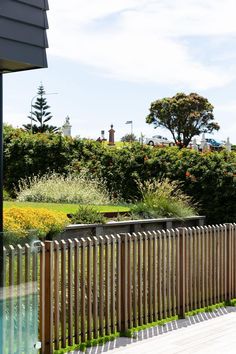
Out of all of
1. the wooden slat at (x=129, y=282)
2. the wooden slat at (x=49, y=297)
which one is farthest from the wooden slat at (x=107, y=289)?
the wooden slat at (x=49, y=297)

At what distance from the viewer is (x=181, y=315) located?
9.53 m

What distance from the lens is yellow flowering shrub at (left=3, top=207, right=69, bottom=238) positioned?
10.7m

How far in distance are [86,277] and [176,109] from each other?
79.1 m

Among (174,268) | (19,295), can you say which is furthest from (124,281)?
(19,295)

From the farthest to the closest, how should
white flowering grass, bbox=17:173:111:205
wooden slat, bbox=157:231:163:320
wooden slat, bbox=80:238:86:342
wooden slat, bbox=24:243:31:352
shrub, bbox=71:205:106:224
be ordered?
white flowering grass, bbox=17:173:111:205 → shrub, bbox=71:205:106:224 → wooden slat, bbox=157:231:163:320 → wooden slat, bbox=80:238:86:342 → wooden slat, bbox=24:243:31:352

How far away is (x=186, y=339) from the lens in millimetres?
8305

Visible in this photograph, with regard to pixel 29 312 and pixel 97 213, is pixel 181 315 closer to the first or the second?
pixel 29 312

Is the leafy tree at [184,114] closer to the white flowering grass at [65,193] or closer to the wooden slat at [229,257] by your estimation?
the white flowering grass at [65,193]

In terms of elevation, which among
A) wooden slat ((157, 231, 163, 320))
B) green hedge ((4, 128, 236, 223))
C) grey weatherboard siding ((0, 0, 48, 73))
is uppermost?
grey weatherboard siding ((0, 0, 48, 73))

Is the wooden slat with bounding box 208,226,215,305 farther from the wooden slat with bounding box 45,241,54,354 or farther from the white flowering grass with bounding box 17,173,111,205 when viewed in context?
the white flowering grass with bounding box 17,173,111,205

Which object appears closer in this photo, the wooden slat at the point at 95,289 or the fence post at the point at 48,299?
the fence post at the point at 48,299

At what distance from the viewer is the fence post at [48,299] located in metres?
7.20

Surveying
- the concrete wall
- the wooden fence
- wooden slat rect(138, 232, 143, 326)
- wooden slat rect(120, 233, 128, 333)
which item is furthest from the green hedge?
wooden slat rect(120, 233, 128, 333)

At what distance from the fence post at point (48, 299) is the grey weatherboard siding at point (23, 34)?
1.94 metres
